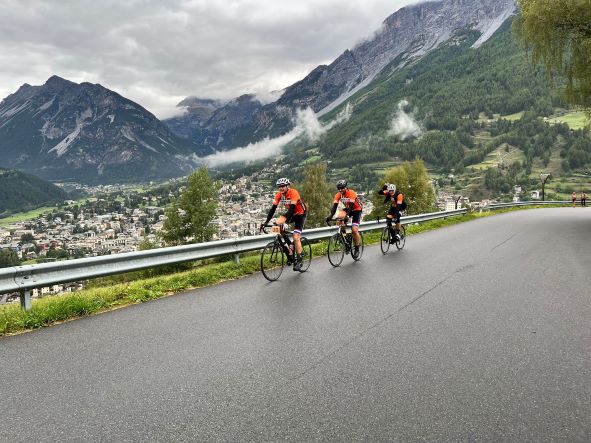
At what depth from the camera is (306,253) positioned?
40.3ft

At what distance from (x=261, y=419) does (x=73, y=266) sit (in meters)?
5.69

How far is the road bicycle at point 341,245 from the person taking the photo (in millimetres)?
12008

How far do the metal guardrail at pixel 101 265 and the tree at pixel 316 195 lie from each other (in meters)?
36.2

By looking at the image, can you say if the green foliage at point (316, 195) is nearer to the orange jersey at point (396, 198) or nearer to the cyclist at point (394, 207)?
the cyclist at point (394, 207)

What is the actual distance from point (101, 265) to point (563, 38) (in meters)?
22.9

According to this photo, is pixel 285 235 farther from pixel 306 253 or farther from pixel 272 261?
pixel 306 253

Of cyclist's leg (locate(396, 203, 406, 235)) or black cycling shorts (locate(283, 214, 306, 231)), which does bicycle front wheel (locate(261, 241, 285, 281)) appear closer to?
black cycling shorts (locate(283, 214, 306, 231))

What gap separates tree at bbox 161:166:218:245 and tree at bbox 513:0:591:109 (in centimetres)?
2649

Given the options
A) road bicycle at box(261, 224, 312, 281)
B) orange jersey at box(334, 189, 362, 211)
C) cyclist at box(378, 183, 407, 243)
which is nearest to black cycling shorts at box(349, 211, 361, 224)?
orange jersey at box(334, 189, 362, 211)

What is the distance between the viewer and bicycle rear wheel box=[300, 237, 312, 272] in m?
11.6

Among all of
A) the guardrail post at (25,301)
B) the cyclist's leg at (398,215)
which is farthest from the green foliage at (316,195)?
the guardrail post at (25,301)

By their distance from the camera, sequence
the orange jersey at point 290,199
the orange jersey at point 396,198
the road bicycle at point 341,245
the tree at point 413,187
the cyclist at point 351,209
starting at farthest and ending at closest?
the tree at point 413,187 < the orange jersey at point 396,198 < the cyclist at point 351,209 < the road bicycle at point 341,245 < the orange jersey at point 290,199

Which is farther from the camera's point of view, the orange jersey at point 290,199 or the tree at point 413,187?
the tree at point 413,187

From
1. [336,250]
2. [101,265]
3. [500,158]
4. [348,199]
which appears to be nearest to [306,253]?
[336,250]
